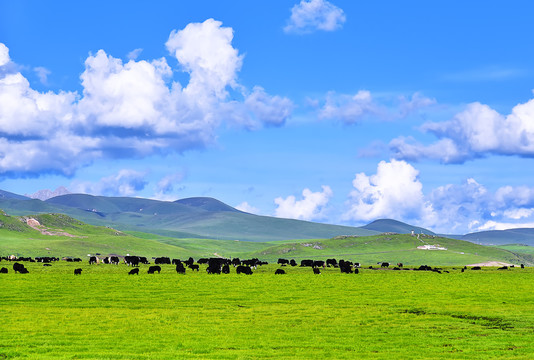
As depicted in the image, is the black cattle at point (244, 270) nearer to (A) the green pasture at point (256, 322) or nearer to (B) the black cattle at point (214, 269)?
(B) the black cattle at point (214, 269)

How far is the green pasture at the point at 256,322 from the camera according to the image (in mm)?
28781

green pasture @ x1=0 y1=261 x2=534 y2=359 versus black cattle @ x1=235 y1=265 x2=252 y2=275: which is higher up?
black cattle @ x1=235 y1=265 x2=252 y2=275

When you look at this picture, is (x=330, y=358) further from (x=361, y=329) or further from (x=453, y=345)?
(x=361, y=329)

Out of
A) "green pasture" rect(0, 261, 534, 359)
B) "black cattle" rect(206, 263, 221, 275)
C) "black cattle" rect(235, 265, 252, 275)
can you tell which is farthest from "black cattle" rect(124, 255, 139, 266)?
"green pasture" rect(0, 261, 534, 359)

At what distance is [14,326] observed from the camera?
1452 inches

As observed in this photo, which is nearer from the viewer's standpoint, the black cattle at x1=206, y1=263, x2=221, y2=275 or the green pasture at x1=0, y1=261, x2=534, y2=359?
the green pasture at x1=0, y1=261, x2=534, y2=359

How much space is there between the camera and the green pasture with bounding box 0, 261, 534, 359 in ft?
94.4

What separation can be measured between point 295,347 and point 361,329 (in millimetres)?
7777

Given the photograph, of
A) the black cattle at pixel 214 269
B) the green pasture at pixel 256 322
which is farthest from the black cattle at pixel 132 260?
the green pasture at pixel 256 322

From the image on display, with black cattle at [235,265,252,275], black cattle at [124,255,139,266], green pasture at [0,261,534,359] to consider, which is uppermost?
black cattle at [124,255,139,266]

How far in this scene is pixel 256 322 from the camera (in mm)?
39719

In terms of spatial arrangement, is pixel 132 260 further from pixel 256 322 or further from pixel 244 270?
pixel 256 322

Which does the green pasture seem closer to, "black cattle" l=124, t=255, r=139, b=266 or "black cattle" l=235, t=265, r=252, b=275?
"black cattle" l=235, t=265, r=252, b=275

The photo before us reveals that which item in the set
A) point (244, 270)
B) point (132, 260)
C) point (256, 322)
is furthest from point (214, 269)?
point (256, 322)
